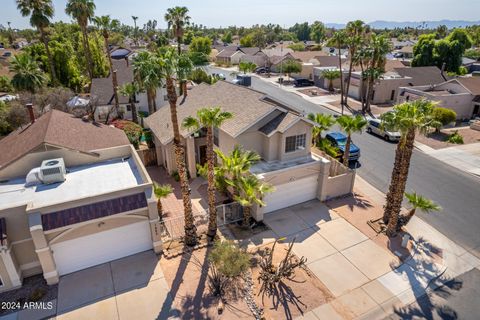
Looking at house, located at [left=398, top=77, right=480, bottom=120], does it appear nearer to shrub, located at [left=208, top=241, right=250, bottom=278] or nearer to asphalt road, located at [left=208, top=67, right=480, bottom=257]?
asphalt road, located at [left=208, top=67, right=480, bottom=257]

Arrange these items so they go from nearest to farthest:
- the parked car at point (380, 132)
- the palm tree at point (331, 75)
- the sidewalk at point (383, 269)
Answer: the sidewalk at point (383, 269)
the parked car at point (380, 132)
the palm tree at point (331, 75)

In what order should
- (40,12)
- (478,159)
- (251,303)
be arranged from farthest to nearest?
(40,12) < (478,159) < (251,303)

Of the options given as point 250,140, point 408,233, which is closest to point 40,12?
point 250,140

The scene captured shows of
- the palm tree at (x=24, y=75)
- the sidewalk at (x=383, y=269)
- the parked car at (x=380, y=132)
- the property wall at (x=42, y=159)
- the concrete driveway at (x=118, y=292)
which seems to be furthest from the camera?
the palm tree at (x=24, y=75)

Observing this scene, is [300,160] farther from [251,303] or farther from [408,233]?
[251,303]

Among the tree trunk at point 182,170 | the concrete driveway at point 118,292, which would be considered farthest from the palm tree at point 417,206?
the concrete driveway at point 118,292

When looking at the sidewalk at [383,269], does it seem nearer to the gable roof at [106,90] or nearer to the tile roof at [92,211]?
the tile roof at [92,211]
